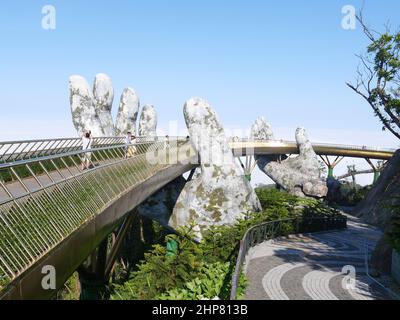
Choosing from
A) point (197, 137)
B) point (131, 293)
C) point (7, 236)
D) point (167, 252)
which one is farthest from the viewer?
point (197, 137)

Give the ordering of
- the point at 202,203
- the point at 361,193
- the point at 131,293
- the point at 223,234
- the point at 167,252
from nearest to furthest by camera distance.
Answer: the point at 131,293
the point at 167,252
the point at 223,234
the point at 202,203
the point at 361,193

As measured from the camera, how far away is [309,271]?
53.3ft

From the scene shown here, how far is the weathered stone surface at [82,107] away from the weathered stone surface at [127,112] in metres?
4.94

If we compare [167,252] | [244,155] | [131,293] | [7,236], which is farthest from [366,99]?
[244,155]

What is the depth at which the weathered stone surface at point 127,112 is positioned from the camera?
48188 millimetres

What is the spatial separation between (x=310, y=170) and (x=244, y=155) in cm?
908

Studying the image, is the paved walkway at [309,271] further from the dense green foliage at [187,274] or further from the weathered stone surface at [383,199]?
the weathered stone surface at [383,199]

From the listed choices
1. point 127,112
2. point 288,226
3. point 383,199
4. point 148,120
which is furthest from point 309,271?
point 148,120

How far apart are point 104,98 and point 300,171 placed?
24.7 meters

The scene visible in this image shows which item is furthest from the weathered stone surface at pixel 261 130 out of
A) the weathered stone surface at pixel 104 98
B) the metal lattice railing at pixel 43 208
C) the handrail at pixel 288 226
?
the metal lattice railing at pixel 43 208

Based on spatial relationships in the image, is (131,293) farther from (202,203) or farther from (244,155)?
(244,155)

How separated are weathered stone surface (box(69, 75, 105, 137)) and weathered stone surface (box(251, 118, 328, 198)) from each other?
22580 millimetres

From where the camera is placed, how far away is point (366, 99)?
1036 inches

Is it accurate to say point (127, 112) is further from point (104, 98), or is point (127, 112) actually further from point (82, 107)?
point (82, 107)
